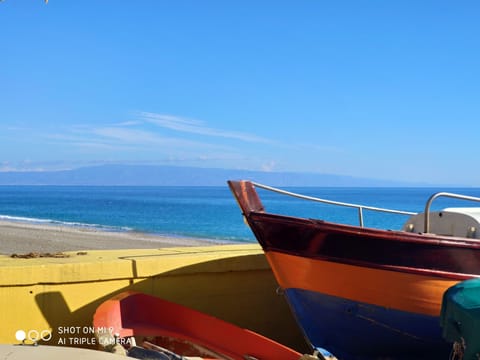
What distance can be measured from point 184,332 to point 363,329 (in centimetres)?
177

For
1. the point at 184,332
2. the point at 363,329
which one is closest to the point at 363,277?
the point at 363,329

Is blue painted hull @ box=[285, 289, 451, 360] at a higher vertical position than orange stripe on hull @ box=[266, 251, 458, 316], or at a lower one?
lower

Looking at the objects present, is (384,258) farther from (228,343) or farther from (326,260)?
(228,343)

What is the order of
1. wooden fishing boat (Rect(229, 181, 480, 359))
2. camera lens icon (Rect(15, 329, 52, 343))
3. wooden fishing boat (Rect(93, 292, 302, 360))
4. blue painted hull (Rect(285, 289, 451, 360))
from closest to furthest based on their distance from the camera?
1. camera lens icon (Rect(15, 329, 52, 343))
2. wooden fishing boat (Rect(93, 292, 302, 360))
3. wooden fishing boat (Rect(229, 181, 480, 359))
4. blue painted hull (Rect(285, 289, 451, 360))

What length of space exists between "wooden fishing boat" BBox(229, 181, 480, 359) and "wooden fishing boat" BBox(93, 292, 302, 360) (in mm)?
932

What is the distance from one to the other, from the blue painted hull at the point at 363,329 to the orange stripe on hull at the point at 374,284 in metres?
0.08

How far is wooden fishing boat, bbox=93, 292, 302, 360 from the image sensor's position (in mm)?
5438

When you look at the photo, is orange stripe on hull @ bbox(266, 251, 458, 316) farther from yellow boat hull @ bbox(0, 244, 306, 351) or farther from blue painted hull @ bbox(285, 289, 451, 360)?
yellow boat hull @ bbox(0, 244, 306, 351)

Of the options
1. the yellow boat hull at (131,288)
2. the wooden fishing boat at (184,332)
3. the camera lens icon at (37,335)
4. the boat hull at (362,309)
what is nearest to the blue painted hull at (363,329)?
the boat hull at (362,309)

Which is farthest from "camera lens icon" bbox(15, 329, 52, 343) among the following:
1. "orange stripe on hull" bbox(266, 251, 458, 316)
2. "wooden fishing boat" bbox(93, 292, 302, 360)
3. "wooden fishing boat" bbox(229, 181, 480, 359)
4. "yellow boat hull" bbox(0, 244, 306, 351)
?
"orange stripe on hull" bbox(266, 251, 458, 316)

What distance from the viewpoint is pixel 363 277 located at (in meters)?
5.95

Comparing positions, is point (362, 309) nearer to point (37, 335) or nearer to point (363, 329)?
point (363, 329)

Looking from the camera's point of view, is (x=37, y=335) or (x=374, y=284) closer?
(x=37, y=335)

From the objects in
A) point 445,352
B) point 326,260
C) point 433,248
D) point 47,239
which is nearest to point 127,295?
point 326,260
